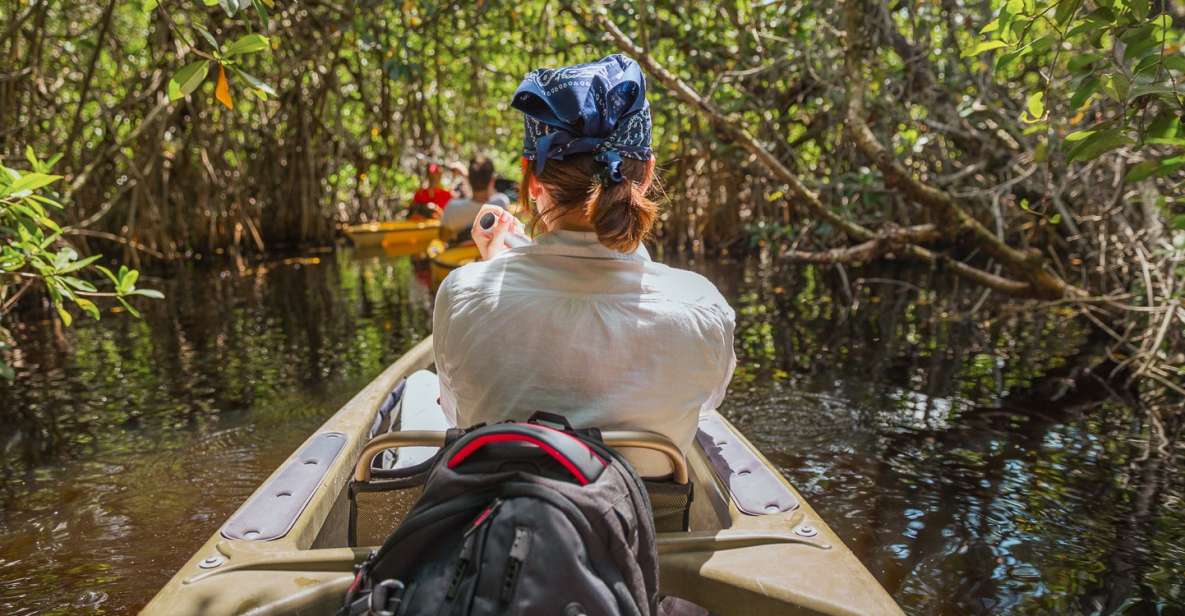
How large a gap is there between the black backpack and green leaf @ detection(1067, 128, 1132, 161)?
1266 millimetres

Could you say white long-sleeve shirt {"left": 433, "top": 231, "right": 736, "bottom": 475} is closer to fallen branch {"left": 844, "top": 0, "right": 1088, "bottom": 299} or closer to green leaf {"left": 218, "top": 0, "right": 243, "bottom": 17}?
green leaf {"left": 218, "top": 0, "right": 243, "bottom": 17}

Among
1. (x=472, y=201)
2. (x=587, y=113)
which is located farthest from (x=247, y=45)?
(x=472, y=201)

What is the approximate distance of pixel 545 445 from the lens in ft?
4.30

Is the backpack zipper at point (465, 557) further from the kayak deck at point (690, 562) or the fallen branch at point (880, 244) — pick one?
the fallen branch at point (880, 244)

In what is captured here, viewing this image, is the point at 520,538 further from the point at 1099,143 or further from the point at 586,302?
the point at 1099,143

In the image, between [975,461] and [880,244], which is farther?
[880,244]

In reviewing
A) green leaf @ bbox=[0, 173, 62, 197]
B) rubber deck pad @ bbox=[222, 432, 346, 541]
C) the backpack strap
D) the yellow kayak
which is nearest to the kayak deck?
rubber deck pad @ bbox=[222, 432, 346, 541]

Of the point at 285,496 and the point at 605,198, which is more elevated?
the point at 605,198

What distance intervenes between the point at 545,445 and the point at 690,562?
1.66ft

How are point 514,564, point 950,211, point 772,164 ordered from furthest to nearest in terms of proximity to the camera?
point 772,164 < point 950,211 < point 514,564

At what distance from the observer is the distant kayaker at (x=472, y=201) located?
702cm

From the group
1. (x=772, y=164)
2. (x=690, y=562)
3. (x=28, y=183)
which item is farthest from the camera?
(x=772, y=164)

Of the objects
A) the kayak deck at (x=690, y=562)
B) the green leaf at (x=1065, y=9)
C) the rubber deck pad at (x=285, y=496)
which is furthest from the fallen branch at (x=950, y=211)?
the rubber deck pad at (x=285, y=496)

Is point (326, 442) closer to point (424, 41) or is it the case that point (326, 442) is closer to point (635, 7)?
point (635, 7)
